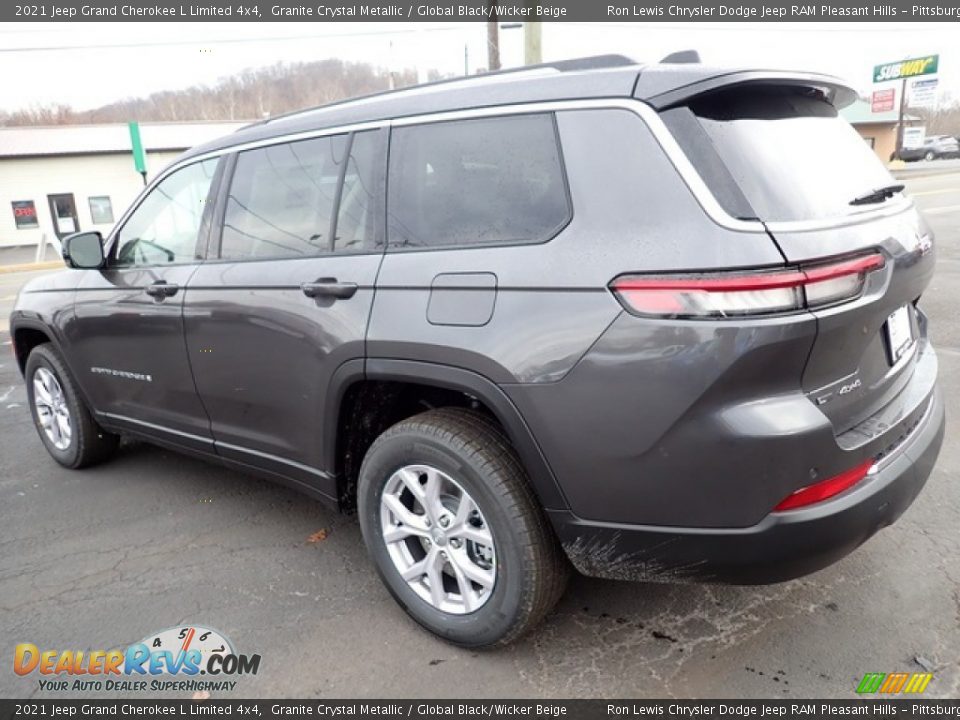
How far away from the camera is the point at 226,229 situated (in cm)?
320

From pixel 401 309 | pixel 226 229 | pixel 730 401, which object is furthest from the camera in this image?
pixel 226 229

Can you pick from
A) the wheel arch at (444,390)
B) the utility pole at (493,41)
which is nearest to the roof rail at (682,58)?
the wheel arch at (444,390)

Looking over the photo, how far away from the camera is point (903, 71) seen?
52.3 metres

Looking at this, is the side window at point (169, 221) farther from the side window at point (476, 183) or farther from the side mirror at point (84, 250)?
the side window at point (476, 183)

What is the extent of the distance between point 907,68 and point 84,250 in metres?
62.8

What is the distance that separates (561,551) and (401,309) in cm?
98

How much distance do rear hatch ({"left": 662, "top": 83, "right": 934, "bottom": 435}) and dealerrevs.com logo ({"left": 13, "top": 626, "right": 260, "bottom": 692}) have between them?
2182mm

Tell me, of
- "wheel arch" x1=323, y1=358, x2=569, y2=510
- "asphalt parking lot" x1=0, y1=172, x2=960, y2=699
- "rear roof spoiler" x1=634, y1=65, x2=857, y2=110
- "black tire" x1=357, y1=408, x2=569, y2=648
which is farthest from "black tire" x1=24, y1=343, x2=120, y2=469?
"rear roof spoiler" x1=634, y1=65, x2=857, y2=110

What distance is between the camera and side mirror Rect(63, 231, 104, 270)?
3703 mm

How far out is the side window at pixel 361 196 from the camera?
8.63 feet

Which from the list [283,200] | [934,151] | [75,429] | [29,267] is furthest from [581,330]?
[934,151]

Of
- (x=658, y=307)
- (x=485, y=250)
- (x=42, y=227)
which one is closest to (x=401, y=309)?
(x=485, y=250)

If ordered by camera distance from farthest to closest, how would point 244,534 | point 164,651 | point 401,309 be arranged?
point 244,534
point 164,651
point 401,309
